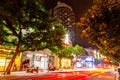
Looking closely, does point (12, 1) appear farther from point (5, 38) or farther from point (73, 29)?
point (73, 29)

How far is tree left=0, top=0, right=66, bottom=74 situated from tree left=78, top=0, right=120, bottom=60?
22.6m

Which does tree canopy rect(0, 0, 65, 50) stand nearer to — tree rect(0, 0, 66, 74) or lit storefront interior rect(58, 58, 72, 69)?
tree rect(0, 0, 66, 74)

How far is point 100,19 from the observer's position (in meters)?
11.4

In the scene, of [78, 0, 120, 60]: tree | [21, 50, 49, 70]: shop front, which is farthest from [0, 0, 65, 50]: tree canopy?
[78, 0, 120, 60]: tree

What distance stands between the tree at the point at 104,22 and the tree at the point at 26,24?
890 inches

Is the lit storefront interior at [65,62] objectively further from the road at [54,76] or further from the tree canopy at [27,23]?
the tree canopy at [27,23]

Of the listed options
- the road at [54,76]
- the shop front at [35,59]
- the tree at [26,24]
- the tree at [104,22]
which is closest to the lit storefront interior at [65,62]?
the shop front at [35,59]

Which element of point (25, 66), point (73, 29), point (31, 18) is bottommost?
point (25, 66)

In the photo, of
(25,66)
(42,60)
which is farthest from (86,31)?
(42,60)

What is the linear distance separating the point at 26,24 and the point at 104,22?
25126 millimetres

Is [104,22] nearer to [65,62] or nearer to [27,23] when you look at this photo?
[27,23]

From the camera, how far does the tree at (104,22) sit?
1093 centimetres

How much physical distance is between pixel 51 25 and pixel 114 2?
2646 centimetres

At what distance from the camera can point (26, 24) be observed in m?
35.4
